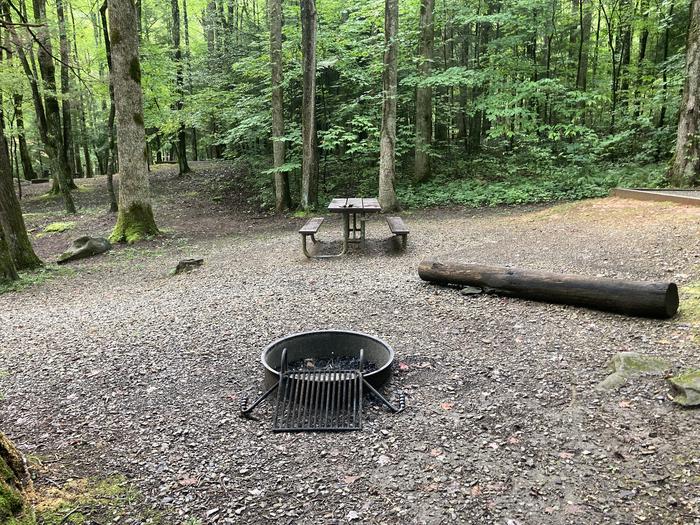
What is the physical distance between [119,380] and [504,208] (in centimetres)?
1019

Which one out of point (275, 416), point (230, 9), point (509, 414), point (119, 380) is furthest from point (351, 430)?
point (230, 9)

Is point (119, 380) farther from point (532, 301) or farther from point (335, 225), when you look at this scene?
point (335, 225)

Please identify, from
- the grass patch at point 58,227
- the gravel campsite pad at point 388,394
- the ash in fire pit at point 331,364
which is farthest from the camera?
the grass patch at point 58,227

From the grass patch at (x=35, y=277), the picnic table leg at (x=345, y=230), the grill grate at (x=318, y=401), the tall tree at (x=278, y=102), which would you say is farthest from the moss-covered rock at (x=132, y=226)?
the grill grate at (x=318, y=401)

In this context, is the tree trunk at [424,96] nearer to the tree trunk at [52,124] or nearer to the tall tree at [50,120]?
the tall tree at [50,120]

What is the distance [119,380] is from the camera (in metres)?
3.98

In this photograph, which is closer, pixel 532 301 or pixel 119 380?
pixel 119 380

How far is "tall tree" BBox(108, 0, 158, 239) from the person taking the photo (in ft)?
32.7

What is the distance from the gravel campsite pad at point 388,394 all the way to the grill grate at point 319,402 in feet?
0.35

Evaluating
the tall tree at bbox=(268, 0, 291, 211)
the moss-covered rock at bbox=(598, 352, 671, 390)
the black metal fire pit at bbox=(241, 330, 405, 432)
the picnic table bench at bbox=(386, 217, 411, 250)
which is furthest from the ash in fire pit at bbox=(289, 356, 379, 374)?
the tall tree at bbox=(268, 0, 291, 211)

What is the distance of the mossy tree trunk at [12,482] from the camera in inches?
81.5

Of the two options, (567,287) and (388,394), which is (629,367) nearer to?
(567,287)

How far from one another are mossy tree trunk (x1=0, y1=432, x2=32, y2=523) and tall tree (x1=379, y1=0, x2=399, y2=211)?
34.0ft

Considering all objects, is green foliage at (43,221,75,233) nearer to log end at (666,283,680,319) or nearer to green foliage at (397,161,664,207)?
green foliage at (397,161,664,207)
